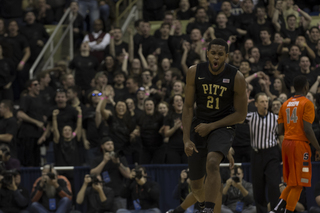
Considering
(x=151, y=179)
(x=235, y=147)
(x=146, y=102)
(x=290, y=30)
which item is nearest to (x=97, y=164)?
(x=151, y=179)

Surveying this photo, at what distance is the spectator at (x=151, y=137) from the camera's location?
1030 cm

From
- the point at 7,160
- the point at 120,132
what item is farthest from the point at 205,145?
the point at 7,160

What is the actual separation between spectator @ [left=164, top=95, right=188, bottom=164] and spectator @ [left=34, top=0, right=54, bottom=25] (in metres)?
6.26

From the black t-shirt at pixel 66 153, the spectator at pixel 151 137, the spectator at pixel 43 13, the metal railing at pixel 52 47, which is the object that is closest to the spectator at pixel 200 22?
the metal railing at pixel 52 47

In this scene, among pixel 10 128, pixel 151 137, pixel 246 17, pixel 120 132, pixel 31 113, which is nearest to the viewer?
pixel 151 137

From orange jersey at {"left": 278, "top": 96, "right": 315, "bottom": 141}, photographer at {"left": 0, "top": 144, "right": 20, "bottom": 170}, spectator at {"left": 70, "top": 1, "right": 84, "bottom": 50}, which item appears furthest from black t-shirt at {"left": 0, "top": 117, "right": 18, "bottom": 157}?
orange jersey at {"left": 278, "top": 96, "right": 315, "bottom": 141}

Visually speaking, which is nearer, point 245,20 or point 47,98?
point 47,98

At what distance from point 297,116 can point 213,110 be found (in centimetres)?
201

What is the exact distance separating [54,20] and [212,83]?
10268 millimetres

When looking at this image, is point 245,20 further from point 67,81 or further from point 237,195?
point 237,195

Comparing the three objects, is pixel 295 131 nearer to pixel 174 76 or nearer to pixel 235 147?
pixel 235 147

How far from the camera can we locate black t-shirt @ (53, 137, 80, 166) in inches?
411

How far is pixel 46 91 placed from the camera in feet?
40.0

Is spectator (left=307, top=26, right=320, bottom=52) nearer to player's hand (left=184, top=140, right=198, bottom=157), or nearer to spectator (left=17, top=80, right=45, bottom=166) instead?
spectator (left=17, top=80, right=45, bottom=166)
